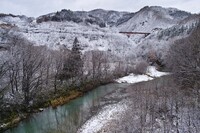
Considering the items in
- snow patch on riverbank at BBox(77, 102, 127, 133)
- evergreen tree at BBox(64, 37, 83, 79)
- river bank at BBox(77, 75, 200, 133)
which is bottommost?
snow patch on riverbank at BBox(77, 102, 127, 133)

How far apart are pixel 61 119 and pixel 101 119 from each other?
4.44 m

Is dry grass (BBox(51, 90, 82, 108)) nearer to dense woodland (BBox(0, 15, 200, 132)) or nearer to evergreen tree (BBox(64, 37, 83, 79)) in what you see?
dense woodland (BBox(0, 15, 200, 132))

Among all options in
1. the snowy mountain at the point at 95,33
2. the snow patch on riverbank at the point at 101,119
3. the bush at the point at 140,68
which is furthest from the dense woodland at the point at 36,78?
the snowy mountain at the point at 95,33

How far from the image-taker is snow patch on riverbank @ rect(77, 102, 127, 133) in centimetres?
1917

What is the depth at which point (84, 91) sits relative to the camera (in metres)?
36.0

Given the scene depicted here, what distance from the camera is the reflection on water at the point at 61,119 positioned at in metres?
21.0

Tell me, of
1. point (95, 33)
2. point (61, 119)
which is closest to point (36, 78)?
point (61, 119)

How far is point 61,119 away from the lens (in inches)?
926

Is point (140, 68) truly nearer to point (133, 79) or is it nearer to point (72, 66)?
point (133, 79)

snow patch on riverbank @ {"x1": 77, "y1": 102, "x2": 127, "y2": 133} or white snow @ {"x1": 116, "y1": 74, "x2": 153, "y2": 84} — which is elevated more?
snow patch on riverbank @ {"x1": 77, "y1": 102, "x2": 127, "y2": 133}

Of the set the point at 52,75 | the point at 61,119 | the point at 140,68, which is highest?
the point at 52,75

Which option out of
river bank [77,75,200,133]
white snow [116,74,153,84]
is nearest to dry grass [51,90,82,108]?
river bank [77,75,200,133]

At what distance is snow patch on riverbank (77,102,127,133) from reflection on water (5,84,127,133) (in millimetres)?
848

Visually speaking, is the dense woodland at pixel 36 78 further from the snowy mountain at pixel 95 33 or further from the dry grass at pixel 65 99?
the snowy mountain at pixel 95 33
